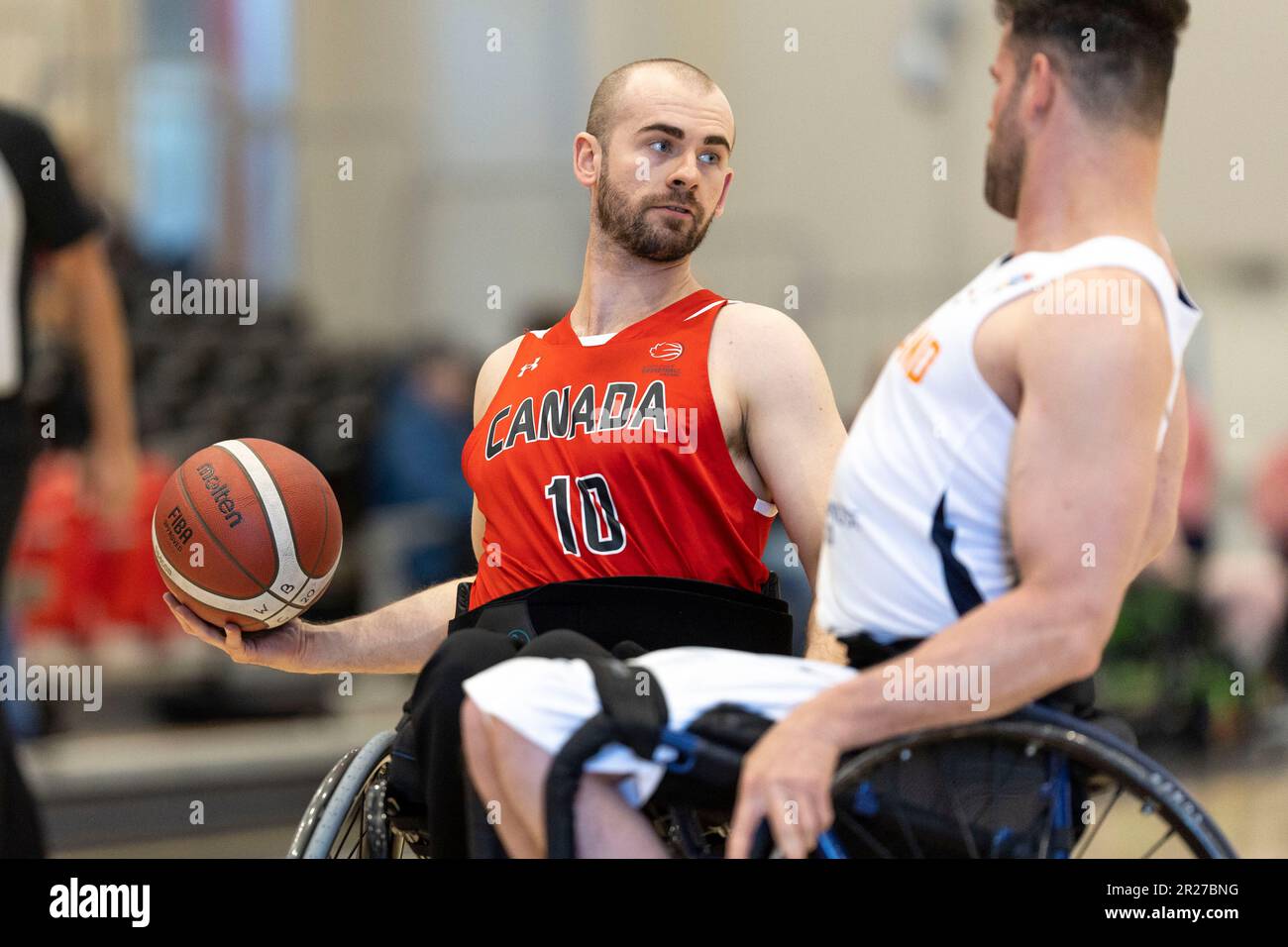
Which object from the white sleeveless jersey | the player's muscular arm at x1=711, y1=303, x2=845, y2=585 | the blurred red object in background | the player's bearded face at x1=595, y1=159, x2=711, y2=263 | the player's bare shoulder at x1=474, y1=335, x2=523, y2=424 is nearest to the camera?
the white sleeveless jersey

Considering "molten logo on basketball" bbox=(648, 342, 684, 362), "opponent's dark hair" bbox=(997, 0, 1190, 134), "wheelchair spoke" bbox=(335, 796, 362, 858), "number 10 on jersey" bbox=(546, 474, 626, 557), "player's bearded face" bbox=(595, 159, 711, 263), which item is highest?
"opponent's dark hair" bbox=(997, 0, 1190, 134)

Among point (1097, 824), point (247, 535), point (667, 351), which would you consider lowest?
point (1097, 824)

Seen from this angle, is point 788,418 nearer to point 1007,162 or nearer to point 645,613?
point 645,613

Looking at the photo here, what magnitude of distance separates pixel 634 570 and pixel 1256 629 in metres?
5.70

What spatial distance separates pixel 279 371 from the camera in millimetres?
8938

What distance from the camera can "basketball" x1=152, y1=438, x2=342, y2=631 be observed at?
7.71 ft

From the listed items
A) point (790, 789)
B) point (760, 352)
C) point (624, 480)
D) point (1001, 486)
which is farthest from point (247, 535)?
point (1001, 486)

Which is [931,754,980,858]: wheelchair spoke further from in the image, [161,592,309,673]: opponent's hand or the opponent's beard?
[161,592,309,673]: opponent's hand

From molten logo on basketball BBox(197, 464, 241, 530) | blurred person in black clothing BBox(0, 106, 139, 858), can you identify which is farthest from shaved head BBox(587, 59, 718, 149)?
blurred person in black clothing BBox(0, 106, 139, 858)

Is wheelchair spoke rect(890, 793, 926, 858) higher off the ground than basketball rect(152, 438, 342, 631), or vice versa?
basketball rect(152, 438, 342, 631)

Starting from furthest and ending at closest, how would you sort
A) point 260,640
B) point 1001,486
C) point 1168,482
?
point 260,640
point 1168,482
point 1001,486

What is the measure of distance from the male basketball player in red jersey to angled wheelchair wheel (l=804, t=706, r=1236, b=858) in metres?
0.52

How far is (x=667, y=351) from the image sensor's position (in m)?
2.40

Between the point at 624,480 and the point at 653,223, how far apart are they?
42 centimetres
